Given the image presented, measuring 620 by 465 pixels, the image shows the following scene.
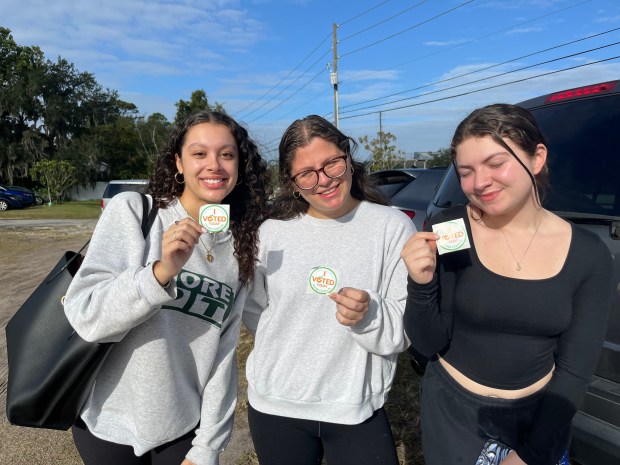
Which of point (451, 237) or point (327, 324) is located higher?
point (451, 237)

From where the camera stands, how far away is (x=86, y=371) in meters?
1.79

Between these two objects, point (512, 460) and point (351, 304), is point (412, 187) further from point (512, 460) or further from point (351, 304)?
point (512, 460)

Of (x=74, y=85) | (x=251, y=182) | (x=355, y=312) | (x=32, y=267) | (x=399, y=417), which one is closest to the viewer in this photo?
(x=355, y=312)

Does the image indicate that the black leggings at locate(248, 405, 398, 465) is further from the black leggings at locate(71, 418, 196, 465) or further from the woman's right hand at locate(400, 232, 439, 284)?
the woman's right hand at locate(400, 232, 439, 284)

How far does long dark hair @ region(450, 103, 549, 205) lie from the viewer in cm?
161

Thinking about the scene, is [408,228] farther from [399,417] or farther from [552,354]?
[399,417]

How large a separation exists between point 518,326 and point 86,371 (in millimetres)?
1637

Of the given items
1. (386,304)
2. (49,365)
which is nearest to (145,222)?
(49,365)

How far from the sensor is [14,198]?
28281 mm

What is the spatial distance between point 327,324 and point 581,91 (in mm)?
1998

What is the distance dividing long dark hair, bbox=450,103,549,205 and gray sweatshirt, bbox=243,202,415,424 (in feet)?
1.88

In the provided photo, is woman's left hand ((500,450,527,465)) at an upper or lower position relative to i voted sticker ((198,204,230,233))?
lower

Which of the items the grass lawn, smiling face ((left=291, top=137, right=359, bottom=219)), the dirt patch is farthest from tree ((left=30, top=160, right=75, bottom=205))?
smiling face ((left=291, top=137, right=359, bottom=219))

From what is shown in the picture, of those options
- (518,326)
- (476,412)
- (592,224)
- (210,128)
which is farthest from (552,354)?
(210,128)
